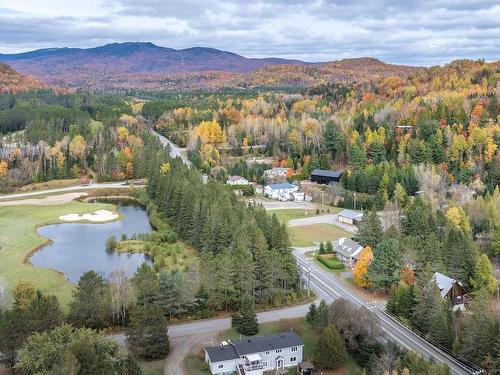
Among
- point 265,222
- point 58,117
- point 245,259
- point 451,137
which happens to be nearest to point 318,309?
point 245,259

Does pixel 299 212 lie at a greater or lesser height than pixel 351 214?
lesser

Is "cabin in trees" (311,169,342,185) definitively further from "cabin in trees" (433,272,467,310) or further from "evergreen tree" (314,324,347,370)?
"evergreen tree" (314,324,347,370)

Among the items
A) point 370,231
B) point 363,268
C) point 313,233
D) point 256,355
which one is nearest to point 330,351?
point 256,355

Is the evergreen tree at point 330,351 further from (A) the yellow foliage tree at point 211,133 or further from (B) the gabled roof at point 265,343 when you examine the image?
(A) the yellow foliage tree at point 211,133

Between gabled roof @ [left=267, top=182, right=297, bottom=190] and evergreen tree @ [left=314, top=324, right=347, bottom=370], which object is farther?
gabled roof @ [left=267, top=182, right=297, bottom=190]

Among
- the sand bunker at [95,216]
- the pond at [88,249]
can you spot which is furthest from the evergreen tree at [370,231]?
the sand bunker at [95,216]

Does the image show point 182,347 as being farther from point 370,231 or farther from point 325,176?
point 325,176

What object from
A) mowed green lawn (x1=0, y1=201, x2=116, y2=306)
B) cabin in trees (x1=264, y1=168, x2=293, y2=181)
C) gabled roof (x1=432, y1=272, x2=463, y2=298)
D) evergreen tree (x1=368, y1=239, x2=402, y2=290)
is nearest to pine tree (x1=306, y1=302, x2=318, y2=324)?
evergreen tree (x1=368, y1=239, x2=402, y2=290)

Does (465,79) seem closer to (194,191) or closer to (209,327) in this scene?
(194,191)
